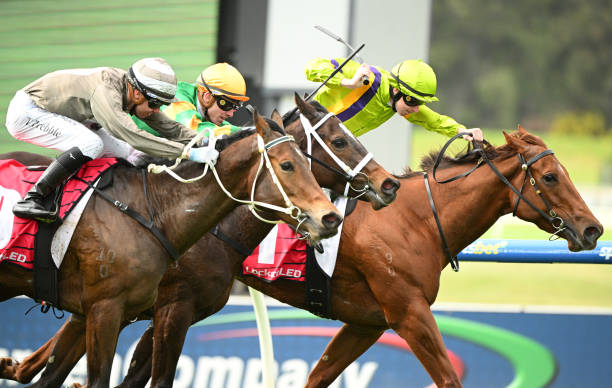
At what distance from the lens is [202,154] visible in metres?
3.87

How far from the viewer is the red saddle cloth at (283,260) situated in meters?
4.69

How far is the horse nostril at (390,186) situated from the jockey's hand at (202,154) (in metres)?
0.92

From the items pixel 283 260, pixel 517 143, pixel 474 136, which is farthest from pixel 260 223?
pixel 517 143

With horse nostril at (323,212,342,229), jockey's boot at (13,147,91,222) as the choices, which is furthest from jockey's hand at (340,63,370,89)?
jockey's boot at (13,147,91,222)

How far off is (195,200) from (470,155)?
68.9 inches

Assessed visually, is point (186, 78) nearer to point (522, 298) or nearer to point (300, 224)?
point (300, 224)

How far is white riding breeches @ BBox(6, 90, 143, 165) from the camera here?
4.04m

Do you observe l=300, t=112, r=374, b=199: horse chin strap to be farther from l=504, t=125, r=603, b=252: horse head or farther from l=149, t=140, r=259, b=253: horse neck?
l=504, t=125, r=603, b=252: horse head

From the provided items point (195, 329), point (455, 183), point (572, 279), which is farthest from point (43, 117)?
point (572, 279)

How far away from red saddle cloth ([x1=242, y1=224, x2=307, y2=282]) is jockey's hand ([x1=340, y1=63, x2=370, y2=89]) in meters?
0.92

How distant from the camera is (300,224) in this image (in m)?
3.67

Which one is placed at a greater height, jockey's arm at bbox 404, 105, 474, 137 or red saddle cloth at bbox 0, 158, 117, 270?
jockey's arm at bbox 404, 105, 474, 137

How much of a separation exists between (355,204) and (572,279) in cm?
779

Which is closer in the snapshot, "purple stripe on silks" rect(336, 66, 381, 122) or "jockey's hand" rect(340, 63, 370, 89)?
"jockey's hand" rect(340, 63, 370, 89)
